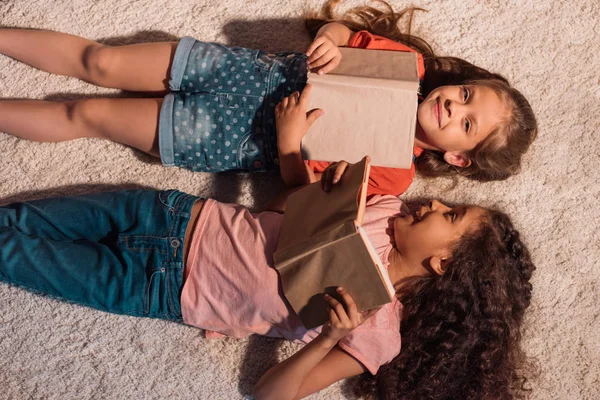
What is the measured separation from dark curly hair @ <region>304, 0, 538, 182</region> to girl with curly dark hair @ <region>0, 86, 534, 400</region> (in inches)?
5.1

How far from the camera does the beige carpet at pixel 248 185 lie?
Result: 42.2 inches

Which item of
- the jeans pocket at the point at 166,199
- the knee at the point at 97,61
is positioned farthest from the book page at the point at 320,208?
the knee at the point at 97,61

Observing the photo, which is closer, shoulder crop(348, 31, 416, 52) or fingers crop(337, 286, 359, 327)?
fingers crop(337, 286, 359, 327)

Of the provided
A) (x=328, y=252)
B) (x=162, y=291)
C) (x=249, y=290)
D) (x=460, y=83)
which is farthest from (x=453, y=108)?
(x=162, y=291)

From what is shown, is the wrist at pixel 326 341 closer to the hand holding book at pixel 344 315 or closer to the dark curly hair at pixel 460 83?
the hand holding book at pixel 344 315

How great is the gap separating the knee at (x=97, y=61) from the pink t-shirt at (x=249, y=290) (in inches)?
13.3

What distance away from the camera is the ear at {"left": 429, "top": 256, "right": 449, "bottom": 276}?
957mm

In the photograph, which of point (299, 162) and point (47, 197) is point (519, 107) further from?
point (47, 197)

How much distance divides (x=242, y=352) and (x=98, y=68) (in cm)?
62

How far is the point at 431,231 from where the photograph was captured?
3.13ft

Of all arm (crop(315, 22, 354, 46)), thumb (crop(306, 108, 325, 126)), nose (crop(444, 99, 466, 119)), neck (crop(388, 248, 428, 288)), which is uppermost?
arm (crop(315, 22, 354, 46))

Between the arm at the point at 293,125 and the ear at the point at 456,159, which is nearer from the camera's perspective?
the arm at the point at 293,125

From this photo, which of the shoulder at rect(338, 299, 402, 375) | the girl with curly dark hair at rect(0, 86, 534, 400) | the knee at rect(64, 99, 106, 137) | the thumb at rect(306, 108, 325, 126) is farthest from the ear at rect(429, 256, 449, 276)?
the knee at rect(64, 99, 106, 137)

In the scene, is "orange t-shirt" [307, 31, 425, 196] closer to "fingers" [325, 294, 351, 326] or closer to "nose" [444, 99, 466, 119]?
"nose" [444, 99, 466, 119]
